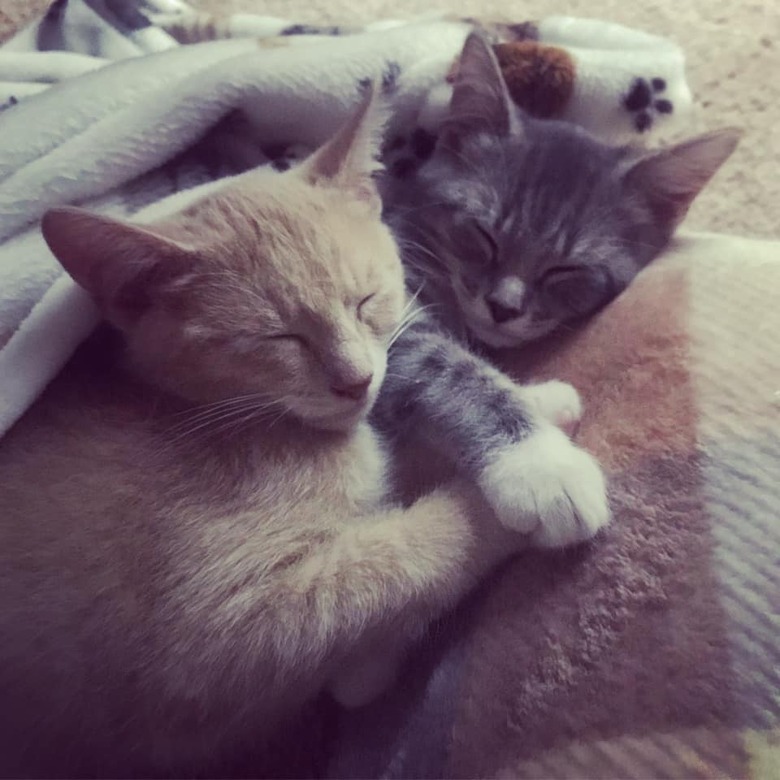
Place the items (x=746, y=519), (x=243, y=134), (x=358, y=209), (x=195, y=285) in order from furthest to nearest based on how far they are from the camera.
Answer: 1. (x=243, y=134)
2. (x=358, y=209)
3. (x=195, y=285)
4. (x=746, y=519)

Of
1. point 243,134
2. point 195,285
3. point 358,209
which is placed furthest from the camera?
point 243,134

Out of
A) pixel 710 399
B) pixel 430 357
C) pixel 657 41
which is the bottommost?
pixel 430 357

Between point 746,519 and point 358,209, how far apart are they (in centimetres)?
54

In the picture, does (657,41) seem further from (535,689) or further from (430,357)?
(535,689)

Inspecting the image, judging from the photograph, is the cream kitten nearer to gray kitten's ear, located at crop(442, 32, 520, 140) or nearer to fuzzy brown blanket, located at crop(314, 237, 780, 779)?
fuzzy brown blanket, located at crop(314, 237, 780, 779)

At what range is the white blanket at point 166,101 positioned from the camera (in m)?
0.87

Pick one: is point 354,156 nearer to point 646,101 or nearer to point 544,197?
point 544,197

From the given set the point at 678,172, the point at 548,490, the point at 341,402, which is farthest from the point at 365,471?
the point at 678,172

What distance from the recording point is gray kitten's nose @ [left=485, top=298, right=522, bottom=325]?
38.8 inches

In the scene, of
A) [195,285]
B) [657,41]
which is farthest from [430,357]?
[657,41]

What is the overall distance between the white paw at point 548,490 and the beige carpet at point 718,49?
59 centimetres

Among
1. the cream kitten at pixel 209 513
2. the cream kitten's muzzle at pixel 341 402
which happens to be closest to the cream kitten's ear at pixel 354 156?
the cream kitten at pixel 209 513

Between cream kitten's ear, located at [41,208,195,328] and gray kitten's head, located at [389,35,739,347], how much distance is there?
15.7 inches

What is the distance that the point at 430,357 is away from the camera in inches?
37.0
